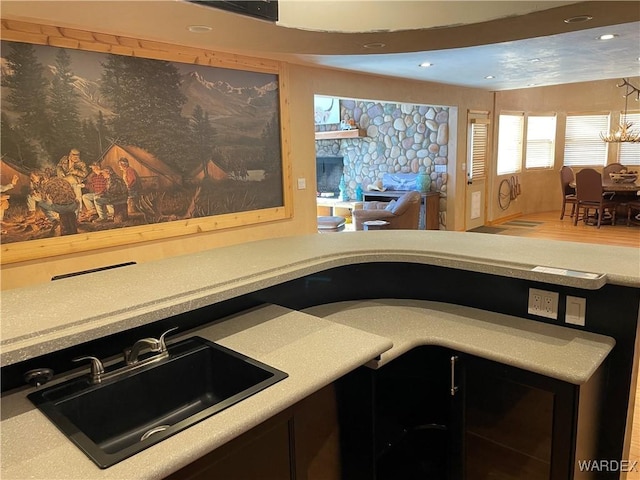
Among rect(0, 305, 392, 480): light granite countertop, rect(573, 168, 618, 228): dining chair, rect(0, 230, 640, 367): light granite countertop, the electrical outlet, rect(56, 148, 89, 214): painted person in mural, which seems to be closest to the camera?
rect(0, 305, 392, 480): light granite countertop

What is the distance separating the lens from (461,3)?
10.5 feet

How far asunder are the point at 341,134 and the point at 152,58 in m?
5.17

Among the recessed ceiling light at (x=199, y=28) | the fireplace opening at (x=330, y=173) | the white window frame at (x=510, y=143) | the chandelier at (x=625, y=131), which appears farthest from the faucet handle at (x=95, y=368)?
the chandelier at (x=625, y=131)

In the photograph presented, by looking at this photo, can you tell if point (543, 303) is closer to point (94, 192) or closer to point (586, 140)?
point (94, 192)

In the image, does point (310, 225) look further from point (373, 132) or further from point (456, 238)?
point (373, 132)

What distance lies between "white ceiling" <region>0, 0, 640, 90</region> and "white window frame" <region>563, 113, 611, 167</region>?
19.5ft

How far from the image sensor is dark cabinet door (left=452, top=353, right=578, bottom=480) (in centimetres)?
160

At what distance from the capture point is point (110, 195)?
3.39 m

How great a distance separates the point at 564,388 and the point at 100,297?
5.38ft

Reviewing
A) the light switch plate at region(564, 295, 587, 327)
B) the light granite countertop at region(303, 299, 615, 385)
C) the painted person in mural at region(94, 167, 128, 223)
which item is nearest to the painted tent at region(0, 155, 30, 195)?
the painted person in mural at region(94, 167, 128, 223)

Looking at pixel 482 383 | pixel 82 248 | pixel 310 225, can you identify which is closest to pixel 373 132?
pixel 310 225

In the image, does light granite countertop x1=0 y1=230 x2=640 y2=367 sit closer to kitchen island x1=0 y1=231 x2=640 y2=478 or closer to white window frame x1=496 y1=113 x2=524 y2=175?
kitchen island x1=0 y1=231 x2=640 y2=478

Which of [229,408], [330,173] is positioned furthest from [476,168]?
[229,408]

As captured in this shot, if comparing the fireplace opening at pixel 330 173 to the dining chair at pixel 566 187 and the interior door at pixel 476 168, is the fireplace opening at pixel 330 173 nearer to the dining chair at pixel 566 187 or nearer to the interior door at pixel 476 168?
the interior door at pixel 476 168
